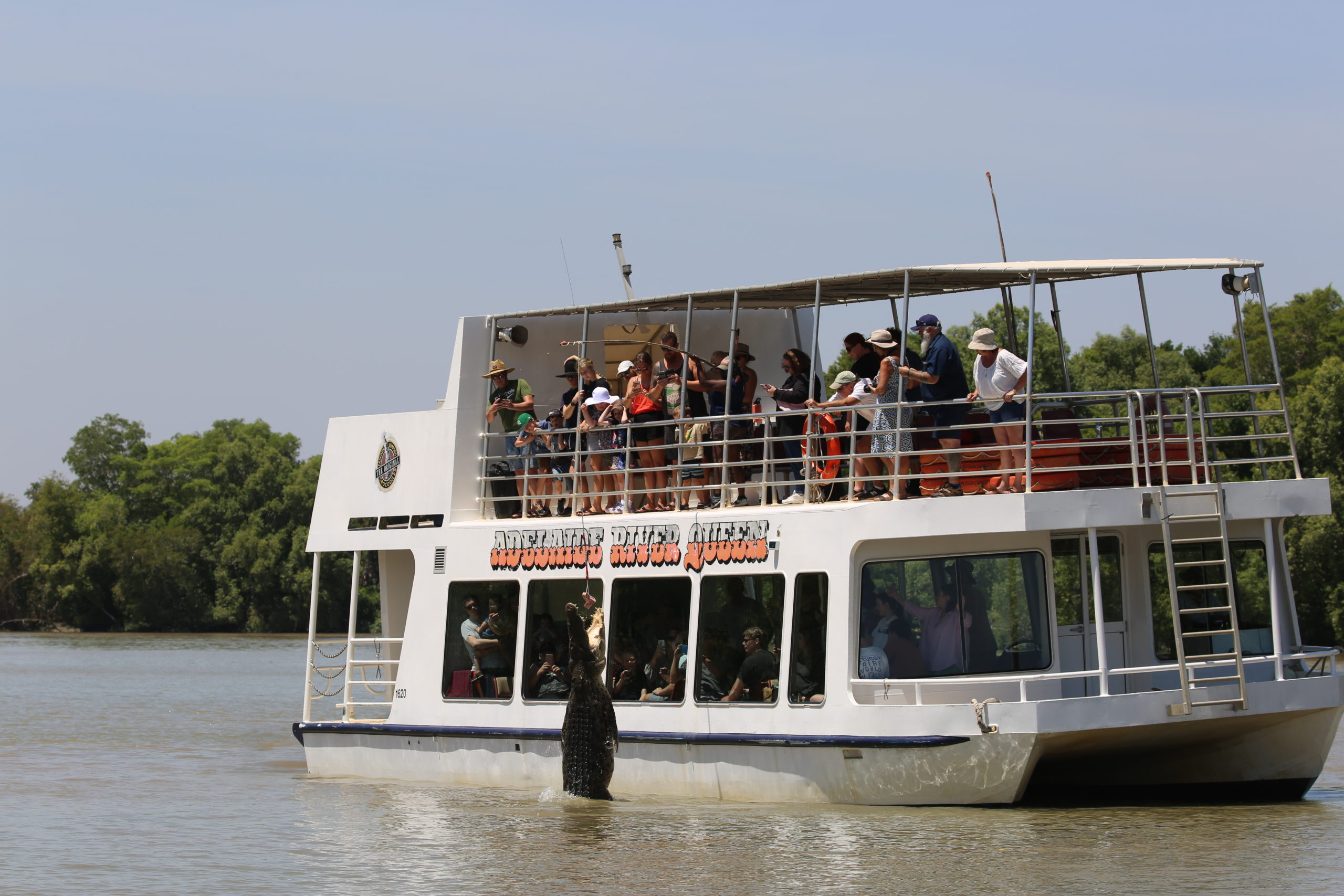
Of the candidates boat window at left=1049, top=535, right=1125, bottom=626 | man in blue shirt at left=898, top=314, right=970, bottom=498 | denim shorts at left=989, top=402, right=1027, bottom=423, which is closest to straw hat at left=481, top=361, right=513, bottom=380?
man in blue shirt at left=898, top=314, right=970, bottom=498

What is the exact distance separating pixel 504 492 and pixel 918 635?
5.28 meters

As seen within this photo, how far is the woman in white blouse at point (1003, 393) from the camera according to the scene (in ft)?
45.5

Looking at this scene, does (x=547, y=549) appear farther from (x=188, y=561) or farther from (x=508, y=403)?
(x=188, y=561)

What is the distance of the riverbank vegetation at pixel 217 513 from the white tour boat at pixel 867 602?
31346 millimetres

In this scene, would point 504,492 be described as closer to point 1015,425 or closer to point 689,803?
point 689,803

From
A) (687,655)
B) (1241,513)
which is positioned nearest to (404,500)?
(687,655)

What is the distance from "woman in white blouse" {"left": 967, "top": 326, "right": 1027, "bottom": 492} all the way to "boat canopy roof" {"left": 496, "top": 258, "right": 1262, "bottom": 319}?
2.21 feet

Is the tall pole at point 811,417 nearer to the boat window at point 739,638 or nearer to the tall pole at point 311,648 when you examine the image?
the boat window at point 739,638

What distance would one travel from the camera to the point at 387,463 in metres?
18.2

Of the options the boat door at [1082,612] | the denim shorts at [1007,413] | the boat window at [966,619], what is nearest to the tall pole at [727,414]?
the boat window at [966,619]

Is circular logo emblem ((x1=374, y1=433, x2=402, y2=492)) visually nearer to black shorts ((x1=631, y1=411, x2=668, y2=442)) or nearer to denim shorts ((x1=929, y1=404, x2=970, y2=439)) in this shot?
black shorts ((x1=631, y1=411, x2=668, y2=442))

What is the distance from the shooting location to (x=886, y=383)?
47.5 feet

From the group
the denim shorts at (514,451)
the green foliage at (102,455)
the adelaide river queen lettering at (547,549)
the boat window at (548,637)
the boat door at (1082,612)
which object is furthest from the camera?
the green foliage at (102,455)

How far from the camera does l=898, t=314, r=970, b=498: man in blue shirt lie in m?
14.3
